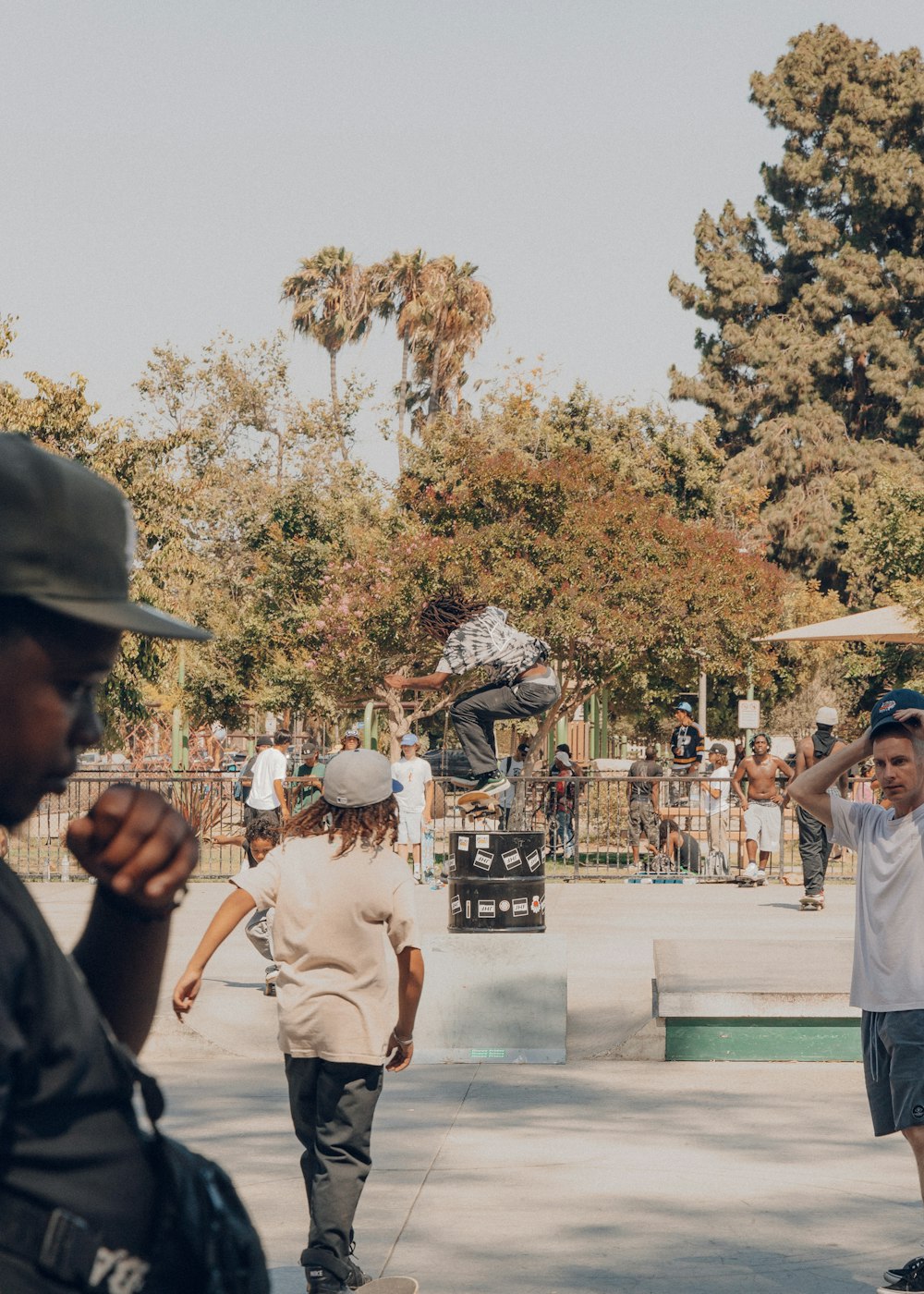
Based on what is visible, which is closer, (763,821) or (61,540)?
(61,540)

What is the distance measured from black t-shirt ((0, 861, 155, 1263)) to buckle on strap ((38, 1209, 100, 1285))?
1 centimetres

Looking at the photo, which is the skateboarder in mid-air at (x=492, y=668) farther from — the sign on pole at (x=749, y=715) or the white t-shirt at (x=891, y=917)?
the sign on pole at (x=749, y=715)

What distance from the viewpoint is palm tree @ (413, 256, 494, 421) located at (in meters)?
46.6

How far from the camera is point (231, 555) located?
4653 centimetres

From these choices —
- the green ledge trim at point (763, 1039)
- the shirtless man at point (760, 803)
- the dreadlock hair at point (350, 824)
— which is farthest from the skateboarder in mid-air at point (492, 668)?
the shirtless man at point (760, 803)

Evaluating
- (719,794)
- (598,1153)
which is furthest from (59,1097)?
(719,794)

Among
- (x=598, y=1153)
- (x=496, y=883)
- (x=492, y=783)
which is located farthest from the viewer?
(x=496, y=883)

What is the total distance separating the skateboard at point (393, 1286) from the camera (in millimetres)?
5391

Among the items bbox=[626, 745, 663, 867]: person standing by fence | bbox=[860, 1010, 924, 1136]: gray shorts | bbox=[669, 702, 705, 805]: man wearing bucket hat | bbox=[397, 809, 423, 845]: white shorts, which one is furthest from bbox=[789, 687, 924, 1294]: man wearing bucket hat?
bbox=[669, 702, 705, 805]: man wearing bucket hat

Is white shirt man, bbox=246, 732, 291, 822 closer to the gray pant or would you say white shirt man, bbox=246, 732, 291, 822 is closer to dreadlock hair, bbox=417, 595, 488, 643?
dreadlock hair, bbox=417, 595, 488, 643

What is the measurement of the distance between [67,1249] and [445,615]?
28.9 feet

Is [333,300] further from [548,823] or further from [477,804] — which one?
[477,804]

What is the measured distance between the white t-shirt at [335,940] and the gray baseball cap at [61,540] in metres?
3.86

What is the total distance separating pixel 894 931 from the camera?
5.50 metres
